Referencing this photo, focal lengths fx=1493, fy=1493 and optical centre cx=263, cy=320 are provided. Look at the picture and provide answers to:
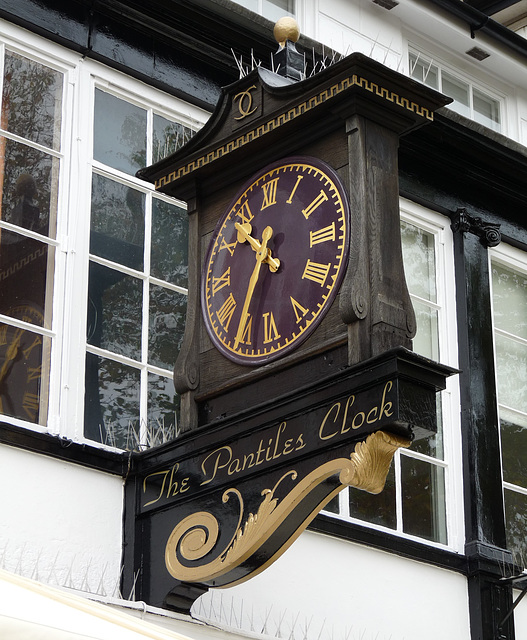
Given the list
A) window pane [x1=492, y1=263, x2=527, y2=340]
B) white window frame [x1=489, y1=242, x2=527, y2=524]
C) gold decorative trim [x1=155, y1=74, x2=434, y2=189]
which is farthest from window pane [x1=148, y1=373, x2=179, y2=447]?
window pane [x1=492, y1=263, x2=527, y2=340]

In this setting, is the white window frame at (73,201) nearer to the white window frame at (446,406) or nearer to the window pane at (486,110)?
the white window frame at (446,406)

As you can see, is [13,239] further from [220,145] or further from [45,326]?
[220,145]

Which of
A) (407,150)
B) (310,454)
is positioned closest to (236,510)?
(310,454)

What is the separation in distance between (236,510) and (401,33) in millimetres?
4818

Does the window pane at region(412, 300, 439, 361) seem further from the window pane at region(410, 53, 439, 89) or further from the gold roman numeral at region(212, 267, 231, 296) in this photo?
the gold roman numeral at region(212, 267, 231, 296)

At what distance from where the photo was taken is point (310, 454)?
20.0 ft

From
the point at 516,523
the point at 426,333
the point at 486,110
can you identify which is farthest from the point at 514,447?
the point at 486,110

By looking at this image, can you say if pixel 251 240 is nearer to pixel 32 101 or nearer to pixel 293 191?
pixel 293 191

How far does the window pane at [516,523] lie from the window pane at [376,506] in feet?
3.23

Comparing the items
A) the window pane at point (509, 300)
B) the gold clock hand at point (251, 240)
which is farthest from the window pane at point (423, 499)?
the gold clock hand at point (251, 240)

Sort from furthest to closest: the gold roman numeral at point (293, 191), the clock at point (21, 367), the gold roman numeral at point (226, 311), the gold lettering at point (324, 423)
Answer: the clock at point (21, 367) → the gold roman numeral at point (226, 311) → the gold roman numeral at point (293, 191) → the gold lettering at point (324, 423)

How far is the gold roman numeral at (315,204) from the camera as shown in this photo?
21.2 ft

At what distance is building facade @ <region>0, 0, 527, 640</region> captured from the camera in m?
6.99

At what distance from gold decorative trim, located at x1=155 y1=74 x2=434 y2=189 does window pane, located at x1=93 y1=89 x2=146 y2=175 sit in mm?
821
